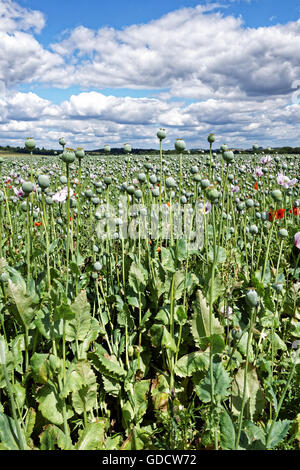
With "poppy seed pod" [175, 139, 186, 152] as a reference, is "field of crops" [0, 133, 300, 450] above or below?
below

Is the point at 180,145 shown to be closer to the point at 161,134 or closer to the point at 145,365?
the point at 161,134

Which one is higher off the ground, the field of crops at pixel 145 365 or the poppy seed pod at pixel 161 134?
the poppy seed pod at pixel 161 134

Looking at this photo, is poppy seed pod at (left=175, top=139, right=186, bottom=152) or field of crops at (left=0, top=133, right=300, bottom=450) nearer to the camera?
field of crops at (left=0, top=133, right=300, bottom=450)

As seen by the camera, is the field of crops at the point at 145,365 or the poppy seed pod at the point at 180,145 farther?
the poppy seed pod at the point at 180,145

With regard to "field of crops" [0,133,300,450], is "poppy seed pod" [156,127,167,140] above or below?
above

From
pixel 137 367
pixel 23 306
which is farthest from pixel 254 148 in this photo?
pixel 23 306

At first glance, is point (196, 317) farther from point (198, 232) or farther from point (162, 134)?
point (198, 232)

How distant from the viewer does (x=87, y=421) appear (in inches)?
78.2

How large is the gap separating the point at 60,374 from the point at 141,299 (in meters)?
0.81

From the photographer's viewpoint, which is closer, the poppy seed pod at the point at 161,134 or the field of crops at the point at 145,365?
the field of crops at the point at 145,365

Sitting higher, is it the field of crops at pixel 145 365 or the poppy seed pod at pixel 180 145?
the poppy seed pod at pixel 180 145

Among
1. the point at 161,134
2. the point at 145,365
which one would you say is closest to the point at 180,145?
the point at 161,134

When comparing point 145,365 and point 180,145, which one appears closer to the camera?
point 180,145

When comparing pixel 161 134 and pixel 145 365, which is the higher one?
pixel 161 134
